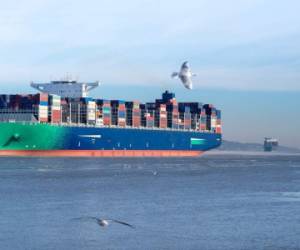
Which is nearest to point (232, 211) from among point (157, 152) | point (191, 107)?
point (157, 152)

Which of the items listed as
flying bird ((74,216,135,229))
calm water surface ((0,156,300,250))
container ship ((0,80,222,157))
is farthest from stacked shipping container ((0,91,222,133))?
flying bird ((74,216,135,229))

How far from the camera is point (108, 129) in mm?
102750

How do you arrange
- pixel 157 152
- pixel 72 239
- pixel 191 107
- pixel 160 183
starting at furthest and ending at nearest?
1. pixel 191 107
2. pixel 157 152
3. pixel 160 183
4. pixel 72 239

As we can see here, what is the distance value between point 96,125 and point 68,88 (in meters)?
13.1

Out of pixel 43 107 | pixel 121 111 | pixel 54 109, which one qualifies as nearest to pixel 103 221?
pixel 43 107

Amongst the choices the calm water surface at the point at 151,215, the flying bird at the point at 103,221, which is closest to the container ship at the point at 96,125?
the calm water surface at the point at 151,215

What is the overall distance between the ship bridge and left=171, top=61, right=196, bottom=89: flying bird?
80.5 m

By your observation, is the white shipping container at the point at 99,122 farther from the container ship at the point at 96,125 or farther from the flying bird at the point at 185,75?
the flying bird at the point at 185,75

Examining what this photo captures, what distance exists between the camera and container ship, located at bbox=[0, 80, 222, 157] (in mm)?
94125

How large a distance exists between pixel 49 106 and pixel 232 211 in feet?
214

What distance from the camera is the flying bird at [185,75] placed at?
28.6 metres

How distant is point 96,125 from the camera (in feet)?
333

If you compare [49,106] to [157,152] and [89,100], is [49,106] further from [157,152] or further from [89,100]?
[157,152]

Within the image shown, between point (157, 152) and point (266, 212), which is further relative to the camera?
point (157, 152)
